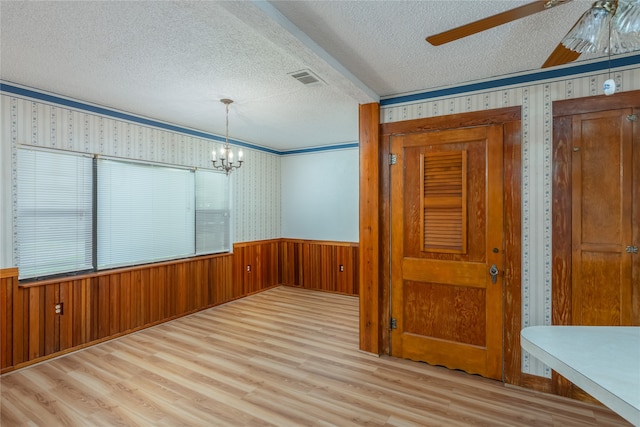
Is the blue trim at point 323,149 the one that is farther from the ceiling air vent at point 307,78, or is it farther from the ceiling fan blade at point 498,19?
the ceiling fan blade at point 498,19

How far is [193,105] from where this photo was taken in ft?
11.7

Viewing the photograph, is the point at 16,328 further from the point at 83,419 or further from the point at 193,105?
the point at 193,105

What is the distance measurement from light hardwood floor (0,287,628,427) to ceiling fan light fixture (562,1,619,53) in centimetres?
230

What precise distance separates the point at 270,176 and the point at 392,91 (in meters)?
3.51

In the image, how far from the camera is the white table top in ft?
3.26

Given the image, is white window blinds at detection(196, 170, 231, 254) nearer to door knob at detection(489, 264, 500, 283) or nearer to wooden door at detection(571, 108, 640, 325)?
door knob at detection(489, 264, 500, 283)

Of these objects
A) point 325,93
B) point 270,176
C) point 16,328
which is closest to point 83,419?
point 16,328

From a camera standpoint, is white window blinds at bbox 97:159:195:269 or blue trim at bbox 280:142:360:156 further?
blue trim at bbox 280:142:360:156

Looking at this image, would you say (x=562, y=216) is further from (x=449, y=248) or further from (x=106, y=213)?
(x=106, y=213)

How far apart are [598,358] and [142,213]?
4.34 m

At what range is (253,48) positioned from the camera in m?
2.34

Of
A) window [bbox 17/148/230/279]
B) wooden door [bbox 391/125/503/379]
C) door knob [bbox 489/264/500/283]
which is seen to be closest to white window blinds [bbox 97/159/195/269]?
window [bbox 17/148/230/279]

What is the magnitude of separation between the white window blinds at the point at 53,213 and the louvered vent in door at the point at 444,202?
11.6ft

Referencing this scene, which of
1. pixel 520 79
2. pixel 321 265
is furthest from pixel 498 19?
pixel 321 265
